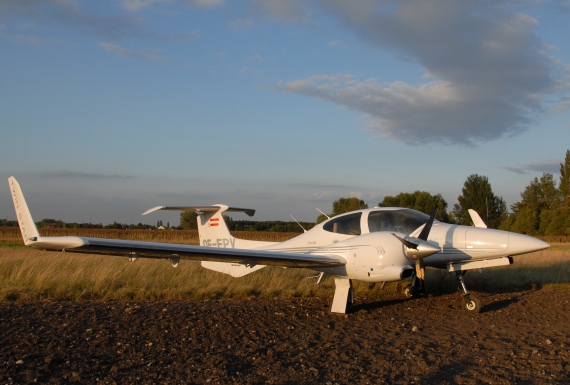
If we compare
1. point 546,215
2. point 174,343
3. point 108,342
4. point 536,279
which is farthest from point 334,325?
point 546,215

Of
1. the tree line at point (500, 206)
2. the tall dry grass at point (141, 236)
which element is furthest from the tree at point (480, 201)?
the tall dry grass at point (141, 236)

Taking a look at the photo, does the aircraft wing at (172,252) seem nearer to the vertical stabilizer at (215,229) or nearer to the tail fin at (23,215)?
the tail fin at (23,215)

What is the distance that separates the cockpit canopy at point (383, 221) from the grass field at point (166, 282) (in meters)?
2.40

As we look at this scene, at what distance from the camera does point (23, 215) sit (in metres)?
→ 6.86

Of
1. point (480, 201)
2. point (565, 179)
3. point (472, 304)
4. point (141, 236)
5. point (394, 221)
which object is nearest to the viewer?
point (472, 304)

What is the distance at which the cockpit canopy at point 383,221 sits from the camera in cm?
1038

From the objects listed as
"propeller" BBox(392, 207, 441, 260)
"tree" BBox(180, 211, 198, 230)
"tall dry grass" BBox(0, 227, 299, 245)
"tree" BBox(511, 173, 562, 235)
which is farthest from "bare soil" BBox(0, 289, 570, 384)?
"tree" BBox(180, 211, 198, 230)

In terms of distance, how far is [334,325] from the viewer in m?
8.10

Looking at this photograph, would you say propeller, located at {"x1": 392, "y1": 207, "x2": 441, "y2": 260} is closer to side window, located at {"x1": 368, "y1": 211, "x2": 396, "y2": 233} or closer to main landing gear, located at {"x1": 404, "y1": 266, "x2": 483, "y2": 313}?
main landing gear, located at {"x1": 404, "y1": 266, "x2": 483, "y2": 313}

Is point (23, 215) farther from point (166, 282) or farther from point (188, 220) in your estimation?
point (188, 220)

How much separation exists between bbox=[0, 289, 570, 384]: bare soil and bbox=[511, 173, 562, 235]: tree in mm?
50595

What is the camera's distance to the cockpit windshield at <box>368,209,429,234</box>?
1036 cm

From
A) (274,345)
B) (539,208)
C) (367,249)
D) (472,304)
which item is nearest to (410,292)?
(472,304)

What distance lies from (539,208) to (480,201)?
12702 millimetres
